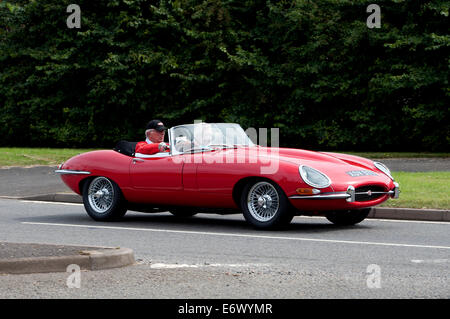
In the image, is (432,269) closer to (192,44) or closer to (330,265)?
(330,265)

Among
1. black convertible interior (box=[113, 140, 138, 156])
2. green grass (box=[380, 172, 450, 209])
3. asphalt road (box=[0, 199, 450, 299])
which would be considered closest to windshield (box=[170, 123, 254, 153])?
black convertible interior (box=[113, 140, 138, 156])

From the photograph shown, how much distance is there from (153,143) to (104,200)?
1.18m

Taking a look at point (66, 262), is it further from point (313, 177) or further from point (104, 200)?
point (104, 200)

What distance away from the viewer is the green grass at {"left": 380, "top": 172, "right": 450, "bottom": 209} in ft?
42.0

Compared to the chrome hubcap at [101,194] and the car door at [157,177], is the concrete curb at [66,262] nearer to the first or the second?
the car door at [157,177]

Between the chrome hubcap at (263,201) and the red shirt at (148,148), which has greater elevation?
the red shirt at (148,148)

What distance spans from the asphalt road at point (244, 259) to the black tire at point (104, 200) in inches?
6.9

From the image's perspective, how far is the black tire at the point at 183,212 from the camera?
11437 mm

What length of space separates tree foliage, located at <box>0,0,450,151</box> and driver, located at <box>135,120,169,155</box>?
53.9 feet

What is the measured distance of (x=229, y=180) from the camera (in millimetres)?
10516

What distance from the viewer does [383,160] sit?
24.2 metres

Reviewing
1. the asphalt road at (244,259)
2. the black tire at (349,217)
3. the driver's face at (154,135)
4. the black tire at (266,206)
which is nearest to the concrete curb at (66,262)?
the asphalt road at (244,259)

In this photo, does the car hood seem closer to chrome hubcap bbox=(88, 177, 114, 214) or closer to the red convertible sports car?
the red convertible sports car

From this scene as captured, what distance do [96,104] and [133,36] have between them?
11.0 feet
